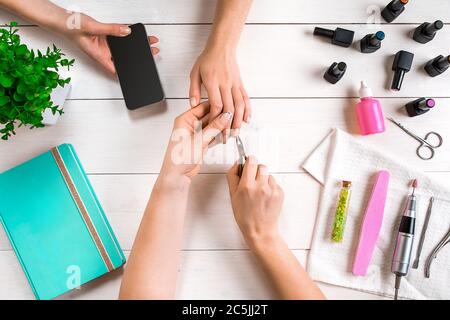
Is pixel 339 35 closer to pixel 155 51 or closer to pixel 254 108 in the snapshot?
pixel 254 108

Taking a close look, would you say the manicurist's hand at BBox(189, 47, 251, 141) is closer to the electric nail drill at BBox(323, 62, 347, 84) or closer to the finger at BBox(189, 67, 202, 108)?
the finger at BBox(189, 67, 202, 108)

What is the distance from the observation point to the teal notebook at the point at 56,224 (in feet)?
2.40

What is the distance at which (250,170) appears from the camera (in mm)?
703

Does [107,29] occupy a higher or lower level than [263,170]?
higher

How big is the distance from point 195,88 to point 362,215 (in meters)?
0.40

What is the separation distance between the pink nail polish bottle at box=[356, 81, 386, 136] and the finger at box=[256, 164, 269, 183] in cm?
21

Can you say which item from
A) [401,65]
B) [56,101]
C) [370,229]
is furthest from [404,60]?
[56,101]

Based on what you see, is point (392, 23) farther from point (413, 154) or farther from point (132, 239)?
point (132, 239)

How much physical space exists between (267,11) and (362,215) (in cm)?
45

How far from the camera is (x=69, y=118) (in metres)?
0.77

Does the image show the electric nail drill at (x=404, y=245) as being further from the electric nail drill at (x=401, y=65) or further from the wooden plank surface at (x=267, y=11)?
the wooden plank surface at (x=267, y=11)

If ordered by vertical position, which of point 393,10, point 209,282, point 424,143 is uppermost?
point 393,10

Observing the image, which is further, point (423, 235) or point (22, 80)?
point (423, 235)
